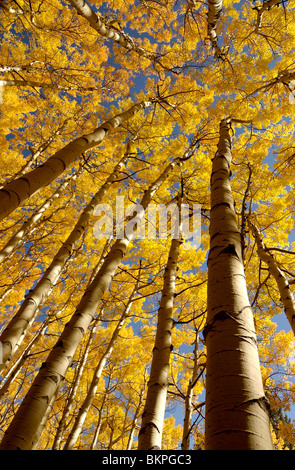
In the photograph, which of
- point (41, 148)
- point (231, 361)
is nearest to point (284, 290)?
point (231, 361)

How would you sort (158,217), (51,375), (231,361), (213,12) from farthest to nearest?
(158,217)
(213,12)
(51,375)
(231,361)

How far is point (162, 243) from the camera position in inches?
275

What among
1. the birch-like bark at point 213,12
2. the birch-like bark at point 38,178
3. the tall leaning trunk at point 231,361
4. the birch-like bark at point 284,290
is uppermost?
the birch-like bark at point 213,12

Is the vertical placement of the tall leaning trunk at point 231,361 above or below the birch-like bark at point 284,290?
below

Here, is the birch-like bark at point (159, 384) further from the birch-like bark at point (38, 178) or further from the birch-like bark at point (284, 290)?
the birch-like bark at point (38, 178)

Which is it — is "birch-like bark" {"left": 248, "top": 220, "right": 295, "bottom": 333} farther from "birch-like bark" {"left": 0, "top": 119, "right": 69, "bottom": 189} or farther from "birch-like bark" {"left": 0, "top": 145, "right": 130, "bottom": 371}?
"birch-like bark" {"left": 0, "top": 119, "right": 69, "bottom": 189}

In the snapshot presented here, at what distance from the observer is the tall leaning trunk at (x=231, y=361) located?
770 millimetres

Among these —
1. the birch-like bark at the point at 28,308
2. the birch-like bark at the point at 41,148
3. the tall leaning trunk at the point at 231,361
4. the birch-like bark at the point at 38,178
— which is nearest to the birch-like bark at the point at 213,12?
the birch-like bark at the point at 38,178

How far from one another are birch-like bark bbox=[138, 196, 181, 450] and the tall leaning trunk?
158 cm

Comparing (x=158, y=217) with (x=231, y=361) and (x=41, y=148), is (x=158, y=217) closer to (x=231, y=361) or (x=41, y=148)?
(x=41, y=148)

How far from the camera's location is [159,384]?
7.93 feet

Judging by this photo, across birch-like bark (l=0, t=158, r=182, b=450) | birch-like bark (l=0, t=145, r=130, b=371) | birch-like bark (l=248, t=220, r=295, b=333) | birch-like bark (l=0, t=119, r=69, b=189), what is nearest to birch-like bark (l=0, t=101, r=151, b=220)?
birch-like bark (l=0, t=158, r=182, b=450)

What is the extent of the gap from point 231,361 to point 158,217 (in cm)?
588
